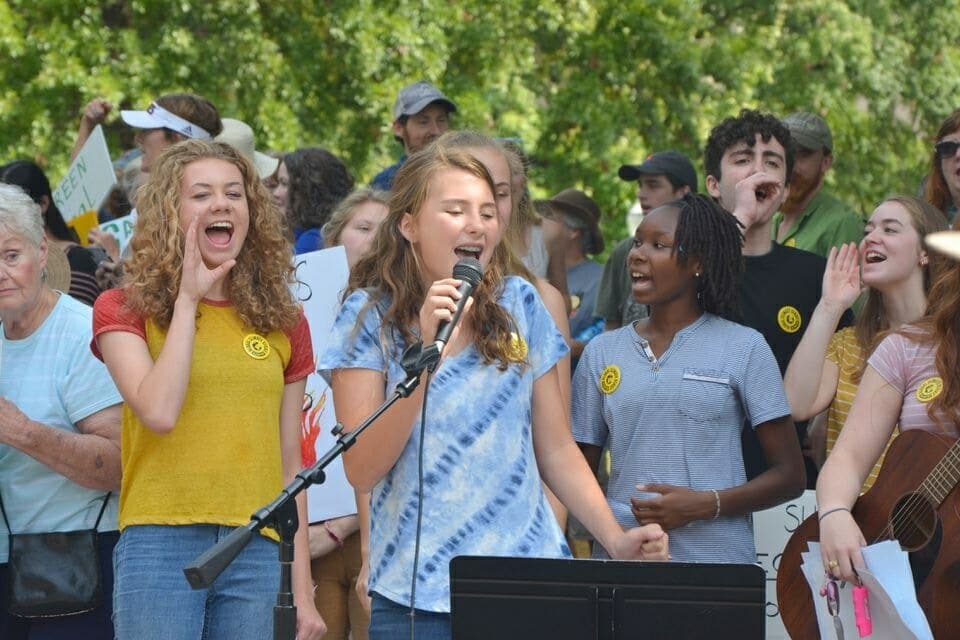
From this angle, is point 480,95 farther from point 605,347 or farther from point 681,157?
point 605,347

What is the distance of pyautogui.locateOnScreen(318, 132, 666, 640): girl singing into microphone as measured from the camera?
13.5 feet

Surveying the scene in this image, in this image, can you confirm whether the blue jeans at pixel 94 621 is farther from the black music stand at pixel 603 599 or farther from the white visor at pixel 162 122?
the white visor at pixel 162 122

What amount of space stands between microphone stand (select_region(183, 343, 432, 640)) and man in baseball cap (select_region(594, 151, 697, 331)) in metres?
3.87

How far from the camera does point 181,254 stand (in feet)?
15.6

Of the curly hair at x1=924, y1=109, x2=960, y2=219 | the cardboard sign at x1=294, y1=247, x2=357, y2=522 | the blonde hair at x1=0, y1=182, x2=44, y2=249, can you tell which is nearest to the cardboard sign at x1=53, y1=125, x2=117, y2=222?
the cardboard sign at x1=294, y1=247, x2=357, y2=522

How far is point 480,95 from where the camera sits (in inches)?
669

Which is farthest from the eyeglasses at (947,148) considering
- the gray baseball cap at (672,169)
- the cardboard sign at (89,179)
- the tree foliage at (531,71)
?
the tree foliage at (531,71)

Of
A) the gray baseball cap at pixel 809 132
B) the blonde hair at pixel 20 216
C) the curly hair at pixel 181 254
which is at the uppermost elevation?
the gray baseball cap at pixel 809 132

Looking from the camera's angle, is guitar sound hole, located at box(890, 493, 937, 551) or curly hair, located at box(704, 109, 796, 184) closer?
guitar sound hole, located at box(890, 493, 937, 551)

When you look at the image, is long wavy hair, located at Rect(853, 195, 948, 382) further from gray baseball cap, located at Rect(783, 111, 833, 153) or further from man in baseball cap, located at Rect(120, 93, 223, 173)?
man in baseball cap, located at Rect(120, 93, 223, 173)

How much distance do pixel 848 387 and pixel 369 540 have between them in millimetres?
2456

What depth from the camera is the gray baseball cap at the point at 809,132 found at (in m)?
7.79

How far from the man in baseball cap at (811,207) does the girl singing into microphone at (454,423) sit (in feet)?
11.2

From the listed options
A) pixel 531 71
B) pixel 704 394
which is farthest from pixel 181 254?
pixel 531 71
